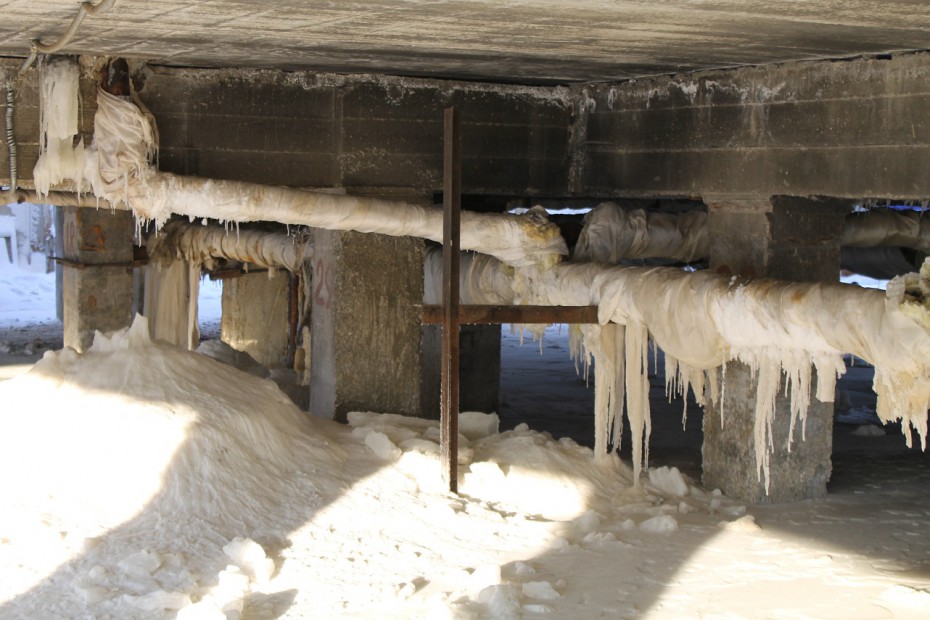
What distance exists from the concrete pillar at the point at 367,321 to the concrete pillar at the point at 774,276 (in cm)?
248

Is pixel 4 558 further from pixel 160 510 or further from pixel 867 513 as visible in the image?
pixel 867 513

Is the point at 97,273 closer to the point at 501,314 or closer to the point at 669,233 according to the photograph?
the point at 501,314

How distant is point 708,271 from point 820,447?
1.98 metres

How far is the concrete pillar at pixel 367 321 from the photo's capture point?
8.58 metres

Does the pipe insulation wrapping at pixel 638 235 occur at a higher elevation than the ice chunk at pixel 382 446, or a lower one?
higher

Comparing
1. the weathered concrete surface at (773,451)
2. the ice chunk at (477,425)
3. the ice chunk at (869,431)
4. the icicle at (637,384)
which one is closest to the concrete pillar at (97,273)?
the ice chunk at (477,425)

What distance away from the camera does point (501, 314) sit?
293 inches

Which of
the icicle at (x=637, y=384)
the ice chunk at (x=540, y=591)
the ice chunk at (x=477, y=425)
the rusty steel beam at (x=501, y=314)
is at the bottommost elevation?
the ice chunk at (x=540, y=591)

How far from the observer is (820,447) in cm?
806

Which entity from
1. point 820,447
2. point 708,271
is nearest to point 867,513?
point 820,447

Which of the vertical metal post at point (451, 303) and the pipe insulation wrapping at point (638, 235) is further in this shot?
the pipe insulation wrapping at point (638, 235)

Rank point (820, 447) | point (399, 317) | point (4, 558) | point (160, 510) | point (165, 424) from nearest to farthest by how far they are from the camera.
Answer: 1. point (4, 558)
2. point (160, 510)
3. point (165, 424)
4. point (820, 447)
5. point (399, 317)

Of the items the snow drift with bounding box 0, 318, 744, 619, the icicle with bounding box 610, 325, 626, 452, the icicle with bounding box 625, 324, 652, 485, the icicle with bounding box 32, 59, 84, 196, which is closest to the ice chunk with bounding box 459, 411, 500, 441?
the snow drift with bounding box 0, 318, 744, 619

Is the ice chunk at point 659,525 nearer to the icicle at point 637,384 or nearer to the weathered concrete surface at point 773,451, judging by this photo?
the icicle at point 637,384
